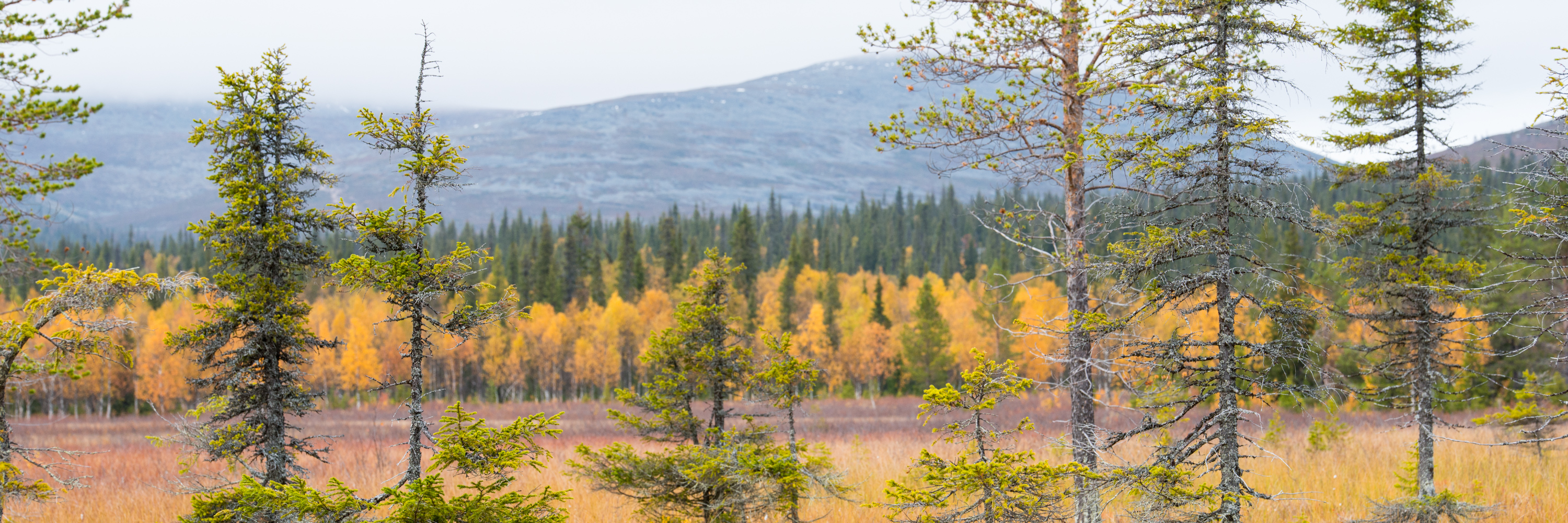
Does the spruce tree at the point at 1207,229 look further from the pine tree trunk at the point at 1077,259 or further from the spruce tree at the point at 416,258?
the spruce tree at the point at 416,258

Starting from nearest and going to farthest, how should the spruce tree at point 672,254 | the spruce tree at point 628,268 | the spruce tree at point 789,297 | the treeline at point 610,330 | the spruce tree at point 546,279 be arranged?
1. the treeline at point 610,330
2. the spruce tree at point 789,297
3. the spruce tree at point 546,279
4. the spruce tree at point 672,254
5. the spruce tree at point 628,268

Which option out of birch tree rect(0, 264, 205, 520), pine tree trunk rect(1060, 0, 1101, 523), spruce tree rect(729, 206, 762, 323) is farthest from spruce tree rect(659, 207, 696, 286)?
pine tree trunk rect(1060, 0, 1101, 523)

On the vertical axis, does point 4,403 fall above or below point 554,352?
above

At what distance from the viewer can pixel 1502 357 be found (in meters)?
27.5

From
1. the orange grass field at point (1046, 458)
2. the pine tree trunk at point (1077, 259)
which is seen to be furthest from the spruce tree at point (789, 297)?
the pine tree trunk at point (1077, 259)

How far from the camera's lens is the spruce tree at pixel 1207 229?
27.4 ft

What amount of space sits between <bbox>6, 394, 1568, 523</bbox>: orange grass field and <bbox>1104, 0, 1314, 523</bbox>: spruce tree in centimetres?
85

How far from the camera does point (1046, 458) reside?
20.2 m

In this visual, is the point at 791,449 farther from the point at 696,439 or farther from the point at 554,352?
the point at 554,352

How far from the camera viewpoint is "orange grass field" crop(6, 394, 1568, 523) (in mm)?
13211

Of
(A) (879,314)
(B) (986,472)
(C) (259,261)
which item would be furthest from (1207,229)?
(A) (879,314)

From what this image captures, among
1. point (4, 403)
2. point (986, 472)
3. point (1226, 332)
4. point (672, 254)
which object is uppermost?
point (672, 254)

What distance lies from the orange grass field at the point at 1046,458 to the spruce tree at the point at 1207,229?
851 mm

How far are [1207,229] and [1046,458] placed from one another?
506 inches
